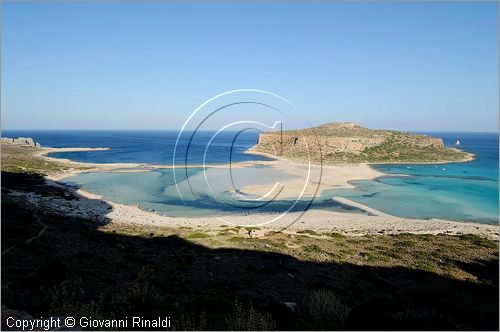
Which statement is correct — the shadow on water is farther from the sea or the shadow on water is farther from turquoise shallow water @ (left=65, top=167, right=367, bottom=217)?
turquoise shallow water @ (left=65, top=167, right=367, bottom=217)

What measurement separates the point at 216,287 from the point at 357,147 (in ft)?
449

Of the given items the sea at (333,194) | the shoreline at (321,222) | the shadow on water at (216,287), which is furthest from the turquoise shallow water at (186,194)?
the shadow on water at (216,287)

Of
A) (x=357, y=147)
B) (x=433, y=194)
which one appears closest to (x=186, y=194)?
(x=433, y=194)

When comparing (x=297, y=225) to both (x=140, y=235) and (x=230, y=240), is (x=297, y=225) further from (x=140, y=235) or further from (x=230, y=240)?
(x=140, y=235)

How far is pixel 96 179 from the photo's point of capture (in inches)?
3285

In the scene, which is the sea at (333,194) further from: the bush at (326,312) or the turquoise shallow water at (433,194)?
the bush at (326,312)

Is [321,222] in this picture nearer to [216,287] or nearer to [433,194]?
[216,287]

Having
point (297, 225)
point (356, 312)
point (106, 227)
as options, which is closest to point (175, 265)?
point (356, 312)

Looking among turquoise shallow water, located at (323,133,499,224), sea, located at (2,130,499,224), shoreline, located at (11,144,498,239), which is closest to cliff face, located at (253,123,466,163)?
turquoise shallow water, located at (323,133,499,224)

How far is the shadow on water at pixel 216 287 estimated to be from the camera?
39.9ft

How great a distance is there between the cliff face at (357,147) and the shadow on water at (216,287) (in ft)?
343

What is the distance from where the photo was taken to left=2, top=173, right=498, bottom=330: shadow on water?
39.9ft

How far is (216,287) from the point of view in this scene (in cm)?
1897

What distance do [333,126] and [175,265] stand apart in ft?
573
